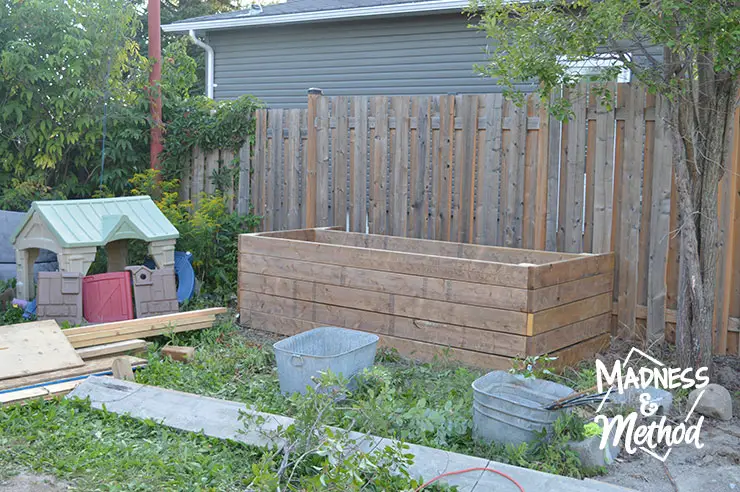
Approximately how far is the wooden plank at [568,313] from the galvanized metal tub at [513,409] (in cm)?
106

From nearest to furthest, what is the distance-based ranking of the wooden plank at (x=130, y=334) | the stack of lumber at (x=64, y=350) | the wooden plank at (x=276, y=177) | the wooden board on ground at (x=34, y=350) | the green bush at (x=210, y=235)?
the stack of lumber at (x=64, y=350) < the wooden board on ground at (x=34, y=350) < the wooden plank at (x=130, y=334) < the green bush at (x=210, y=235) < the wooden plank at (x=276, y=177)

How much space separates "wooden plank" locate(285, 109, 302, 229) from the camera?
874 centimetres

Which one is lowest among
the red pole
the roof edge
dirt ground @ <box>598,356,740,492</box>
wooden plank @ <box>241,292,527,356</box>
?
dirt ground @ <box>598,356,740,492</box>

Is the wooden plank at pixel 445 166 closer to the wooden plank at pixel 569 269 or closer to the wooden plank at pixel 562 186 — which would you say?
the wooden plank at pixel 562 186

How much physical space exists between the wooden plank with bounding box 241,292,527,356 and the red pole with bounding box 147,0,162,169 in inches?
126

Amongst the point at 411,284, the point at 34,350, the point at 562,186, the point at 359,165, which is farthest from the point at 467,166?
the point at 34,350

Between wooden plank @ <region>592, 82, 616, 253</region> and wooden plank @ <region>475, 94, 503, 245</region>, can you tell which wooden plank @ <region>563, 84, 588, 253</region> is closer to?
wooden plank @ <region>592, 82, 616, 253</region>

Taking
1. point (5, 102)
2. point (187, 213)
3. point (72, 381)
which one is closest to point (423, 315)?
point (72, 381)

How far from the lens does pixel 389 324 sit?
6.44 m

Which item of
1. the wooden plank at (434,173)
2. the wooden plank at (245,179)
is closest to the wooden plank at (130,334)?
the wooden plank at (434,173)

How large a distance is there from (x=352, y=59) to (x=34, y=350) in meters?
9.80

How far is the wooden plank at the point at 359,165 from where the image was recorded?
8.08m

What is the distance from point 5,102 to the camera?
362 inches

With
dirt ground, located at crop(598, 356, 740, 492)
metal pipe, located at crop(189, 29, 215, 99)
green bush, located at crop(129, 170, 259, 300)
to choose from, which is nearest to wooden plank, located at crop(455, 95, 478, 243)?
green bush, located at crop(129, 170, 259, 300)
